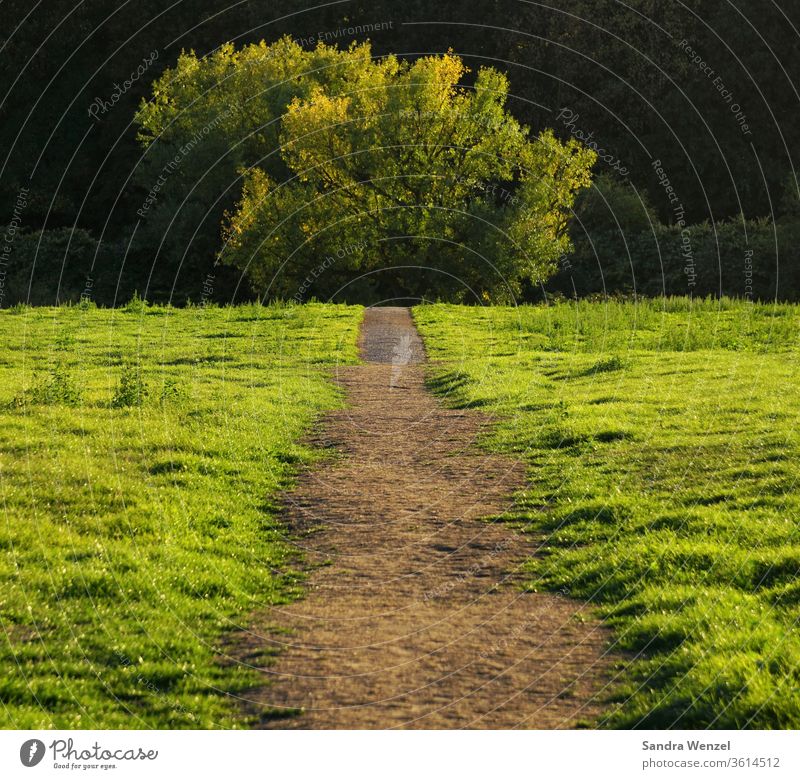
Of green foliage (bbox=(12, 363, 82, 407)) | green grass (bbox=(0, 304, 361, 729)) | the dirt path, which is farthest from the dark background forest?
the dirt path

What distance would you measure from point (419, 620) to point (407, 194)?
3408 cm

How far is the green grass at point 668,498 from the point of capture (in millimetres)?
7773

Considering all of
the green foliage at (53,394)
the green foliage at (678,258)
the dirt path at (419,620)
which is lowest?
the dirt path at (419,620)

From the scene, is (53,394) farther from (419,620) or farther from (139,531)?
(419,620)

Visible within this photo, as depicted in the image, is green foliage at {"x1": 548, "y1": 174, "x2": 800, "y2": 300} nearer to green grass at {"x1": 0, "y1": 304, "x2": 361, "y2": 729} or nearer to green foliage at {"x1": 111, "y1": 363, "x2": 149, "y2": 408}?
green grass at {"x1": 0, "y1": 304, "x2": 361, "y2": 729}

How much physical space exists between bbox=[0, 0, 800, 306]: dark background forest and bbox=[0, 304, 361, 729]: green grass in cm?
3079

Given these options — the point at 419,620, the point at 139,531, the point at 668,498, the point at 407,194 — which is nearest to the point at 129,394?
the point at 139,531

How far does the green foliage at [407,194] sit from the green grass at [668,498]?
13.9m

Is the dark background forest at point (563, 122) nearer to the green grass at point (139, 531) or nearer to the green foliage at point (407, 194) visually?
the green foliage at point (407, 194)

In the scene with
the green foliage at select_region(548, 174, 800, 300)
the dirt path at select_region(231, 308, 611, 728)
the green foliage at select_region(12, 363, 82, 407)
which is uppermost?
the green foliage at select_region(548, 174, 800, 300)

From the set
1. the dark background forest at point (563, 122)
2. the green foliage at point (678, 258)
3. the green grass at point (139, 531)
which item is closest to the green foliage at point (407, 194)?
the green foliage at point (678, 258)

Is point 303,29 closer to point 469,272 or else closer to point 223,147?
point 223,147

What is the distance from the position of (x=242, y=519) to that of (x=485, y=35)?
5462 centimetres

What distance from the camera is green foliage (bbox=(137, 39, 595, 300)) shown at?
40.7 metres
